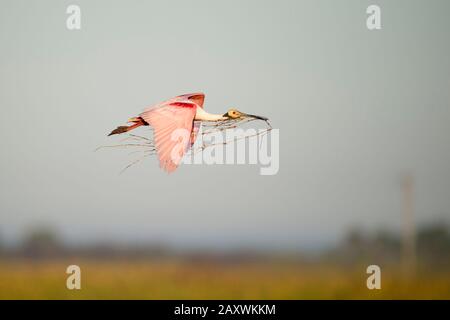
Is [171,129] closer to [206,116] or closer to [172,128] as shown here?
[172,128]

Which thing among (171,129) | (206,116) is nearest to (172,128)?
(171,129)

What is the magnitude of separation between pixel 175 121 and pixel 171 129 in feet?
0.38

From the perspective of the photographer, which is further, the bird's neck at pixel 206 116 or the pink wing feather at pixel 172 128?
the bird's neck at pixel 206 116

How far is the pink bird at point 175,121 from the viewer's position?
15.5ft

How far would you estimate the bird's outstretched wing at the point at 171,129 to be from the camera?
4.69 metres

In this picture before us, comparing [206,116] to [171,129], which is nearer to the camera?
[171,129]

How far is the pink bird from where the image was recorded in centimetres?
473

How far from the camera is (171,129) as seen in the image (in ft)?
16.3

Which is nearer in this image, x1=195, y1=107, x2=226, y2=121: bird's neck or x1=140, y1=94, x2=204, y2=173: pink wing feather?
x1=140, y1=94, x2=204, y2=173: pink wing feather
